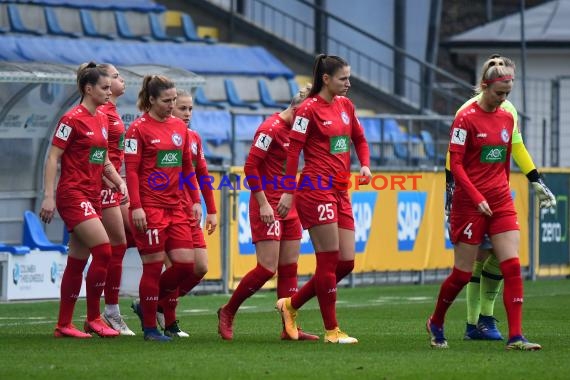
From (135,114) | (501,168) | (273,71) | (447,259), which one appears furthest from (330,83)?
(273,71)

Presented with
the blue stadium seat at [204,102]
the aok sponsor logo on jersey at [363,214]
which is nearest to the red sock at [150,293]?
the aok sponsor logo on jersey at [363,214]

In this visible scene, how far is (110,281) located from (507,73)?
3.90 m

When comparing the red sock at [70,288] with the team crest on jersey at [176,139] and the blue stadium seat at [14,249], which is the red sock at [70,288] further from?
the blue stadium seat at [14,249]

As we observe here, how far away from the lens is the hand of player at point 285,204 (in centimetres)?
1222

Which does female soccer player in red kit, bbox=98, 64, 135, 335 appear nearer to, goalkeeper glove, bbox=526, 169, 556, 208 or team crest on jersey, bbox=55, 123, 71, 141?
team crest on jersey, bbox=55, 123, 71, 141

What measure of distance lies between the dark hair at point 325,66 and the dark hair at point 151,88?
46.9 inches

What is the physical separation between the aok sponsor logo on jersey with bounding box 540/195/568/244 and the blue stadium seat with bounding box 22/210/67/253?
8.33 metres

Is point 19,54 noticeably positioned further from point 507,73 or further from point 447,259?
point 507,73

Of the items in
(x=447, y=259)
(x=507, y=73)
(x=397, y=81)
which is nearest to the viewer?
(x=507, y=73)

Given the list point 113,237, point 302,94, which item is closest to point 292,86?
point 113,237

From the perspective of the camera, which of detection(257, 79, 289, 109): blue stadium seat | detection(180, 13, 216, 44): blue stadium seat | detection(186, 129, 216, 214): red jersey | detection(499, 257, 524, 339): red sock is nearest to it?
detection(499, 257, 524, 339): red sock

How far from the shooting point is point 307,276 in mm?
21109

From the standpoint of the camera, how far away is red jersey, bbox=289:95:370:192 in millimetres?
12305

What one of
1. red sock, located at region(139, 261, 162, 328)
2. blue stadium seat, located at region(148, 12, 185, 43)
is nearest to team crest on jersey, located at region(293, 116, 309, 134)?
red sock, located at region(139, 261, 162, 328)
